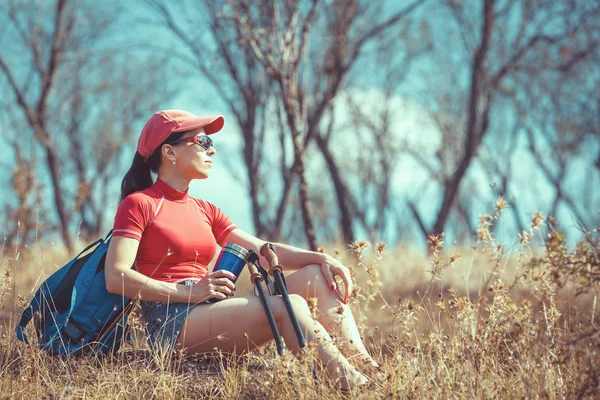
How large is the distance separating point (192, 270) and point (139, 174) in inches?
22.9

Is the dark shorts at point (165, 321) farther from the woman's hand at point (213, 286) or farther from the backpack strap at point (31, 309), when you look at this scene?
the backpack strap at point (31, 309)

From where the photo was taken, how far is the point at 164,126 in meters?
3.25

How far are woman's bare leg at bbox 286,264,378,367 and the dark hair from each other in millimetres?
886

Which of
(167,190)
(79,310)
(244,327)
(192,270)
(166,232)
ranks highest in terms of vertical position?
(167,190)

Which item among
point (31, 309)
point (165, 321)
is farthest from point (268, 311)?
point (31, 309)

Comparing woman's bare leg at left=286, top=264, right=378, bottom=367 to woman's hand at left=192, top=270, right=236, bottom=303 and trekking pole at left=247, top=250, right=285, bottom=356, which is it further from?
woman's hand at left=192, top=270, right=236, bottom=303

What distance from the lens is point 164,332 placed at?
3.05 metres

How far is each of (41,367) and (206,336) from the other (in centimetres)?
83

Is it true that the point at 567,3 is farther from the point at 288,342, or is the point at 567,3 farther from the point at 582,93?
the point at 288,342

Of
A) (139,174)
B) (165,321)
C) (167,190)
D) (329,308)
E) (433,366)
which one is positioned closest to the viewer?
(433,366)

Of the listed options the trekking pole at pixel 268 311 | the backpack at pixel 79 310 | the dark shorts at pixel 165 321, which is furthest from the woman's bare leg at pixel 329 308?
the backpack at pixel 79 310

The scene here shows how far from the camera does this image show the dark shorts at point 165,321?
302 centimetres

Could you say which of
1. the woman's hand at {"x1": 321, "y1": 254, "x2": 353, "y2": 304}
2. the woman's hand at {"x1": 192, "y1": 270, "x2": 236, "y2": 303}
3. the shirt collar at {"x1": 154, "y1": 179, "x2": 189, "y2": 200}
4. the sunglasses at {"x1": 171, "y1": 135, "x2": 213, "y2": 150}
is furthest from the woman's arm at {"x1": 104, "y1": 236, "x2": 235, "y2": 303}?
the sunglasses at {"x1": 171, "y1": 135, "x2": 213, "y2": 150}

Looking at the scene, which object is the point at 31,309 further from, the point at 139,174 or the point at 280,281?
the point at 280,281
